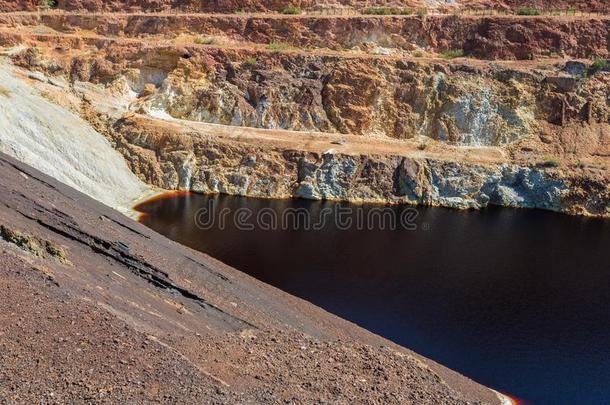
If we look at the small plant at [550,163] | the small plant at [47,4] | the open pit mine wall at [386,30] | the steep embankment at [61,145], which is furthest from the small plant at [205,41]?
the small plant at [550,163]

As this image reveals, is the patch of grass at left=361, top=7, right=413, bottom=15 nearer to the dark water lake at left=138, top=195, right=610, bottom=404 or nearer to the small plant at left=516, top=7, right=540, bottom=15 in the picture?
the small plant at left=516, top=7, right=540, bottom=15

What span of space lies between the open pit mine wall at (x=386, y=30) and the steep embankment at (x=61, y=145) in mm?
12463

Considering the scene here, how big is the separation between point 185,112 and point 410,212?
18.0 meters

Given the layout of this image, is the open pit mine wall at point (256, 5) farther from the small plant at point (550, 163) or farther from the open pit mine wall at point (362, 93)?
the small plant at point (550, 163)

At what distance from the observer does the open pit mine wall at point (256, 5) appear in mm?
52375

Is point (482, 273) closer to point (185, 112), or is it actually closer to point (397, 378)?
point (397, 378)

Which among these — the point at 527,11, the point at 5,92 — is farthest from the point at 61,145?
the point at 527,11

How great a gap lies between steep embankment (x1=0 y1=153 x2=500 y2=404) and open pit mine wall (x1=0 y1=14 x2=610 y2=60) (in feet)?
104

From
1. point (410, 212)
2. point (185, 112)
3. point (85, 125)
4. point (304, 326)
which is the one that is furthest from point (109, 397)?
point (185, 112)

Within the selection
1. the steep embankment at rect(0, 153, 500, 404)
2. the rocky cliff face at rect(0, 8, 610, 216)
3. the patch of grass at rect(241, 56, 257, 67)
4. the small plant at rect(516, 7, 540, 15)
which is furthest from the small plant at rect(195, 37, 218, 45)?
the steep embankment at rect(0, 153, 500, 404)

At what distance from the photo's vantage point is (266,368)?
44.0ft

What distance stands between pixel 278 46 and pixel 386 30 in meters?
9.40

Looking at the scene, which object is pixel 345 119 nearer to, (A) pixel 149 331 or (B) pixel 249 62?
(B) pixel 249 62

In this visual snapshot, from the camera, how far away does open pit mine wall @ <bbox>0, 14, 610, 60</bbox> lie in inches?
1836
